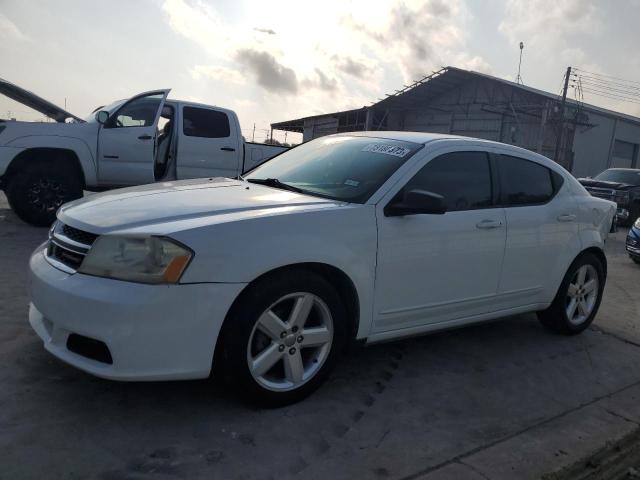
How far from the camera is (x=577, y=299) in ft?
15.6

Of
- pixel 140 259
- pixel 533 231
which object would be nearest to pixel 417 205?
pixel 533 231

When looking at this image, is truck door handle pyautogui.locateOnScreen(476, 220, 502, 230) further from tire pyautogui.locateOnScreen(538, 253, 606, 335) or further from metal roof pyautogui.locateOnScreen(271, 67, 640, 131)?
Result: metal roof pyautogui.locateOnScreen(271, 67, 640, 131)

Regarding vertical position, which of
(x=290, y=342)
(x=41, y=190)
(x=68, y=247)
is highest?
(x=68, y=247)

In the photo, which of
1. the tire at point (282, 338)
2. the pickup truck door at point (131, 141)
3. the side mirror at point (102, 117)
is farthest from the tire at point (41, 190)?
the tire at point (282, 338)

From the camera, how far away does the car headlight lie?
2.53 m

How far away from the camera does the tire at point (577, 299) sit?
459 centimetres

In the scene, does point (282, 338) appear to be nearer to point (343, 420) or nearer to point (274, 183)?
point (343, 420)

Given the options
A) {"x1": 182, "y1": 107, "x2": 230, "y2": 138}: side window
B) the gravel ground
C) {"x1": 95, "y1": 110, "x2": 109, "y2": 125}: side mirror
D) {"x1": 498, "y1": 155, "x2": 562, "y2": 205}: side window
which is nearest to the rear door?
{"x1": 498, "y1": 155, "x2": 562, "y2": 205}: side window

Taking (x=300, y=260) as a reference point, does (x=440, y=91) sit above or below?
above

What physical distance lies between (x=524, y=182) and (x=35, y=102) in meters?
7.31

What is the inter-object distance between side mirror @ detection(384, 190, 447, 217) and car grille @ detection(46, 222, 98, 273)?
5.52ft

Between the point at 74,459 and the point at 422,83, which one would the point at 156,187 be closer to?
the point at 74,459

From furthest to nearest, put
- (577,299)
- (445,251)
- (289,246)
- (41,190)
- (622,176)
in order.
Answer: (622,176), (41,190), (577,299), (445,251), (289,246)

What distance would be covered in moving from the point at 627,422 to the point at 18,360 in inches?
145
